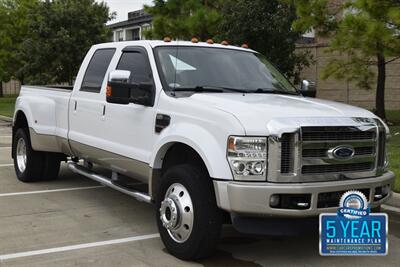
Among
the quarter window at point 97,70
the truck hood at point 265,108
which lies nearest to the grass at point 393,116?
the quarter window at point 97,70

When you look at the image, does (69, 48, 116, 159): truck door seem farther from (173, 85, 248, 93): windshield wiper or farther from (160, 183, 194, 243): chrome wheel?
(160, 183, 194, 243): chrome wheel

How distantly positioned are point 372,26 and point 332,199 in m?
7.68

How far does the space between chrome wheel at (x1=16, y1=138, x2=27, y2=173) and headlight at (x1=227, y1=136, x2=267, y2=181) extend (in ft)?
16.3

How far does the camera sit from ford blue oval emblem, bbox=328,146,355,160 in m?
4.50

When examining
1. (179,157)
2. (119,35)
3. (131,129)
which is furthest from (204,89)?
(119,35)

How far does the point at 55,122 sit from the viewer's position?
7523mm

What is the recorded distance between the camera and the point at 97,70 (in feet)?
22.2

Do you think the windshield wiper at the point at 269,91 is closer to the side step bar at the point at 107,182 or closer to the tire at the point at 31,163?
the side step bar at the point at 107,182

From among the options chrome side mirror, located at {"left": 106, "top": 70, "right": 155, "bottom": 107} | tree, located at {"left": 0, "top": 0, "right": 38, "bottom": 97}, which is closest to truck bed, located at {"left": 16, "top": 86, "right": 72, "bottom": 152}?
chrome side mirror, located at {"left": 106, "top": 70, "right": 155, "bottom": 107}

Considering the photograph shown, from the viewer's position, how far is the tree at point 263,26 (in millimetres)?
16094

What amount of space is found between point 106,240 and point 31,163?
10.5ft

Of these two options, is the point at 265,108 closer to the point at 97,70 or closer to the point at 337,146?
the point at 337,146

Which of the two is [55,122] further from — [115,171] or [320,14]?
[320,14]

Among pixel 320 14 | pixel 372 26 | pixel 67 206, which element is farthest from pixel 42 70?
pixel 67 206
